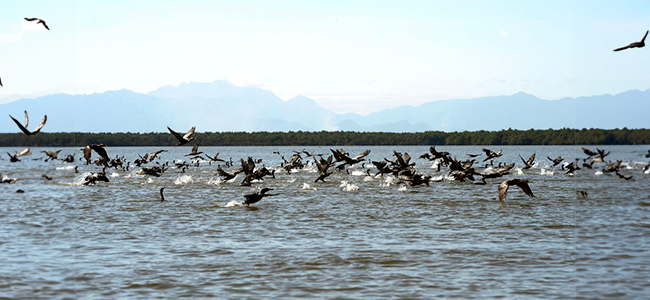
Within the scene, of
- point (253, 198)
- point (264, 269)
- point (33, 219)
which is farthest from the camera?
point (253, 198)

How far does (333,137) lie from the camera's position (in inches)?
6398

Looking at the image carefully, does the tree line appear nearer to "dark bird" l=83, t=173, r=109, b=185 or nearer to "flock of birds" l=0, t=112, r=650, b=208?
"flock of birds" l=0, t=112, r=650, b=208

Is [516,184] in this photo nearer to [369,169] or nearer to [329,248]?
[329,248]

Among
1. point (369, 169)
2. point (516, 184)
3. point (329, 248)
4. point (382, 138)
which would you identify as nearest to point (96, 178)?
point (329, 248)

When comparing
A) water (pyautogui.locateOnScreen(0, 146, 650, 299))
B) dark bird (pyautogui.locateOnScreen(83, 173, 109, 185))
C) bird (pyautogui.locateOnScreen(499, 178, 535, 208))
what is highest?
bird (pyautogui.locateOnScreen(499, 178, 535, 208))

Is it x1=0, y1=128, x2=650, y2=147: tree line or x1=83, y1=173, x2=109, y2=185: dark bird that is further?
x1=0, y1=128, x2=650, y2=147: tree line

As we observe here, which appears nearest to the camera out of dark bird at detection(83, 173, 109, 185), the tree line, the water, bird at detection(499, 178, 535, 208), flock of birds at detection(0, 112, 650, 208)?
the water

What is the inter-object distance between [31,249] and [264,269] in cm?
535

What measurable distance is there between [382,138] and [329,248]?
155524mm

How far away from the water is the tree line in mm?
124495

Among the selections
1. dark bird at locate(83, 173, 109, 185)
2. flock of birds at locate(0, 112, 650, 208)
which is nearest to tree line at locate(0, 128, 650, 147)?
flock of birds at locate(0, 112, 650, 208)

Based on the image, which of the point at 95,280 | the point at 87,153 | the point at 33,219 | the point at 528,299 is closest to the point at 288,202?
the point at 87,153

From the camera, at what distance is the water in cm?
1070

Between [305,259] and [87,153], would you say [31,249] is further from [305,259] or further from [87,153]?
[87,153]
